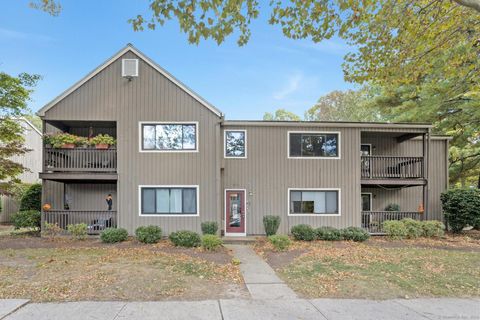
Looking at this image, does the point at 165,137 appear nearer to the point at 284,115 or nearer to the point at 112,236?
the point at 112,236

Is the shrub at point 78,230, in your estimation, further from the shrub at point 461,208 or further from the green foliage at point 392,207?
the shrub at point 461,208

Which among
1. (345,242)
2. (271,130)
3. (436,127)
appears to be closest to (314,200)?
(345,242)

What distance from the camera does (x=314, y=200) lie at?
45.3 ft

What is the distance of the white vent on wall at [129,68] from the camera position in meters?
12.7

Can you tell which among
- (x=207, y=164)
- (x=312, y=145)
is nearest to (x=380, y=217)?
(x=312, y=145)

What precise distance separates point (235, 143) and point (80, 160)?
676 centimetres

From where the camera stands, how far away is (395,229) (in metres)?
12.8

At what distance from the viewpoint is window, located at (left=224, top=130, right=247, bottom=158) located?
13820mm

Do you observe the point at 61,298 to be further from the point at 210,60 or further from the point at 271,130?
the point at 210,60

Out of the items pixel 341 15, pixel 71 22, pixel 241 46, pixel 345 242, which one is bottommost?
pixel 345 242

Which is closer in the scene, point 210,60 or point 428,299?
point 428,299

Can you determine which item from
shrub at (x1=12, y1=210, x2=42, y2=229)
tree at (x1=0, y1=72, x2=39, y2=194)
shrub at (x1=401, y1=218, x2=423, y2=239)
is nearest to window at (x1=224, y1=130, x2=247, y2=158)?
shrub at (x1=401, y1=218, x2=423, y2=239)

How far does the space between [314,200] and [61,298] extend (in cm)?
1068

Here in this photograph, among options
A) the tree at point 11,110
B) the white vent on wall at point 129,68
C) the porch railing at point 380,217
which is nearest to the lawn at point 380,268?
the porch railing at point 380,217
